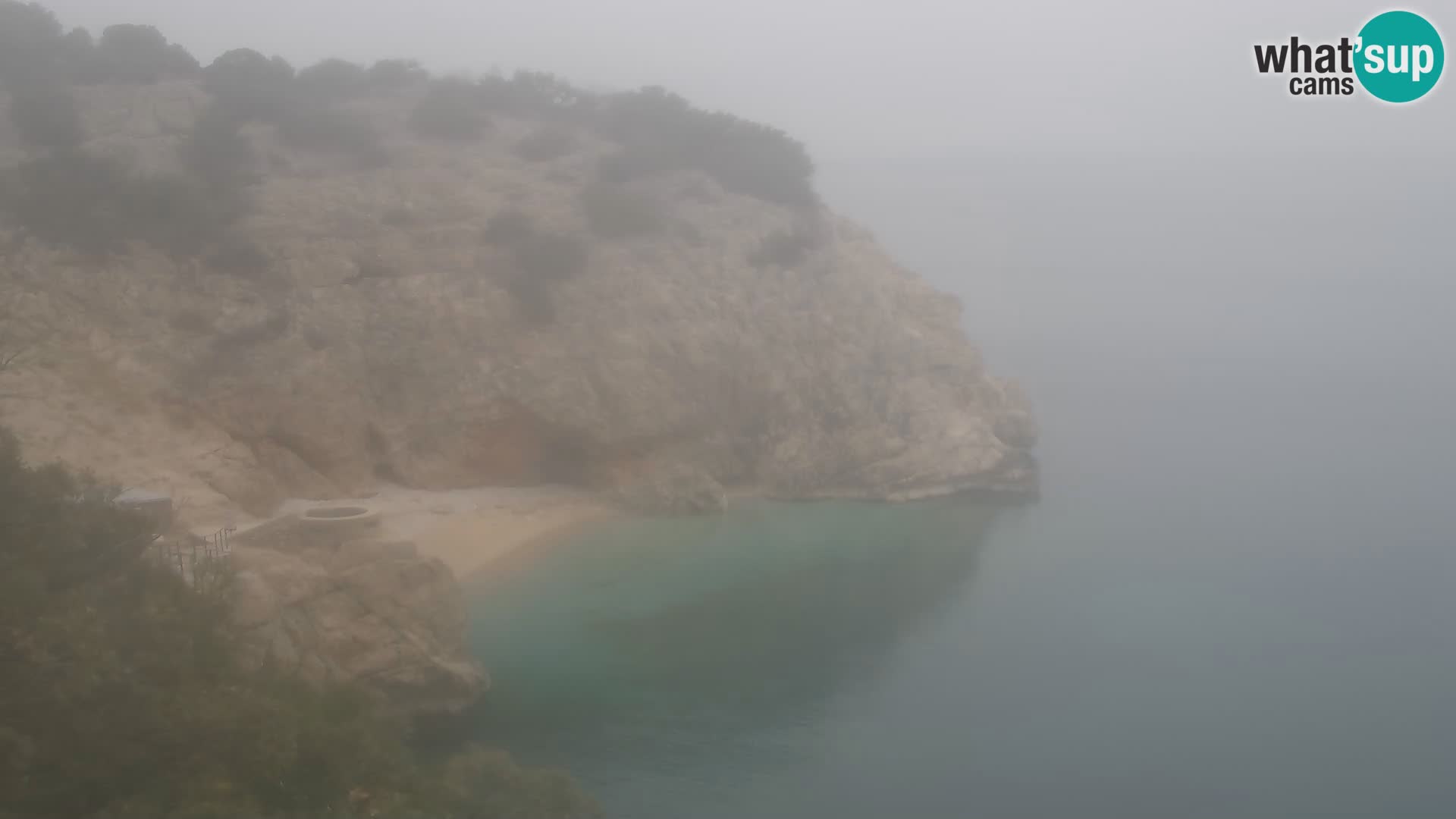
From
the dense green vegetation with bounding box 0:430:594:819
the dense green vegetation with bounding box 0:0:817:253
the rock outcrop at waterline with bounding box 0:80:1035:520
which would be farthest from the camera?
the dense green vegetation with bounding box 0:0:817:253

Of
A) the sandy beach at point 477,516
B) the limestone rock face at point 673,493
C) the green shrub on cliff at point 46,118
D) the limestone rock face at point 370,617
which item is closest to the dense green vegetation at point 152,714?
the limestone rock face at point 370,617

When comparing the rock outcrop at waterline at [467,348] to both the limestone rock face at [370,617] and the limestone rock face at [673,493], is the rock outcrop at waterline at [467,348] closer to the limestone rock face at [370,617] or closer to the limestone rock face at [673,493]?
the limestone rock face at [673,493]

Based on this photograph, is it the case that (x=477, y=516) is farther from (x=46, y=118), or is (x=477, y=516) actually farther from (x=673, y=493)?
(x=46, y=118)

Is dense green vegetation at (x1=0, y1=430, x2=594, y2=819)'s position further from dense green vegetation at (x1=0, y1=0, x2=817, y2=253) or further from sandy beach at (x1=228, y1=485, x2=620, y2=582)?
dense green vegetation at (x1=0, y1=0, x2=817, y2=253)

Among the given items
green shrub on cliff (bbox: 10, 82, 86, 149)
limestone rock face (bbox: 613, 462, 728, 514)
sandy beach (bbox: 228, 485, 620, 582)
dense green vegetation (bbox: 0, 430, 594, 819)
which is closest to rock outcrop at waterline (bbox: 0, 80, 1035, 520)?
limestone rock face (bbox: 613, 462, 728, 514)

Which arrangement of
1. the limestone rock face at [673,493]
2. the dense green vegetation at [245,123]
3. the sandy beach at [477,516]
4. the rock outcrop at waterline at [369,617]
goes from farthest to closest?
1. the limestone rock face at [673,493]
2. the dense green vegetation at [245,123]
3. the sandy beach at [477,516]
4. the rock outcrop at waterline at [369,617]

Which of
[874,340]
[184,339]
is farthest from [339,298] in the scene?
[874,340]
